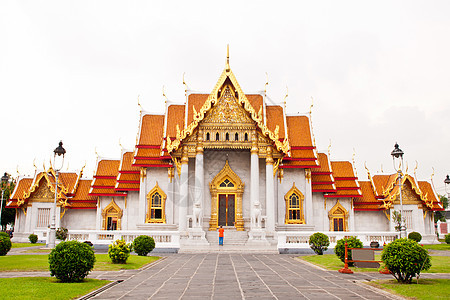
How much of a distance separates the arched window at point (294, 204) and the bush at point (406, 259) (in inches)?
712

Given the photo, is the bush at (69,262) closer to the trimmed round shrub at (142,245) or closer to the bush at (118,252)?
the bush at (118,252)

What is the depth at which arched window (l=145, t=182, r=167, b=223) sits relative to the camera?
29359 mm

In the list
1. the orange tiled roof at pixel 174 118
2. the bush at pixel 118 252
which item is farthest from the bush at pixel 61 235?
the orange tiled roof at pixel 174 118

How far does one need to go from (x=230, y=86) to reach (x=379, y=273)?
676 inches

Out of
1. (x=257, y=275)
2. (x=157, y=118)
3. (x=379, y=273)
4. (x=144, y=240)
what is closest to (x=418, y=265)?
(x=379, y=273)

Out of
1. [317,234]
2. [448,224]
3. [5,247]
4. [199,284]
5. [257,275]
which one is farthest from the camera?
[448,224]

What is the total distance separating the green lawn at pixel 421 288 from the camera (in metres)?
9.35

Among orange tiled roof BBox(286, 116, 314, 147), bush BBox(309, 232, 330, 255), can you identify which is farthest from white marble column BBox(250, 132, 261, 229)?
orange tiled roof BBox(286, 116, 314, 147)

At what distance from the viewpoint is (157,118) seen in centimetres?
3372

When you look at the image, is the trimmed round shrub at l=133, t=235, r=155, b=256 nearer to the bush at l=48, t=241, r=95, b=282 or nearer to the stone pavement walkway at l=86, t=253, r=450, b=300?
the stone pavement walkway at l=86, t=253, r=450, b=300

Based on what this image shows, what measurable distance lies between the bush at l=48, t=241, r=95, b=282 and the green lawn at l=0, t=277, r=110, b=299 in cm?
25

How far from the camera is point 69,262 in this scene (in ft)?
35.4

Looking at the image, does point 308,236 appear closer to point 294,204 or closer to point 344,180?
point 294,204

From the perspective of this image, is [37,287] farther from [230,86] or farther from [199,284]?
[230,86]
